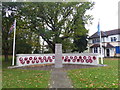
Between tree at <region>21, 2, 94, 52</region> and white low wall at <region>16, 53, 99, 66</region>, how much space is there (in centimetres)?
271

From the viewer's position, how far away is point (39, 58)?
16.0 m

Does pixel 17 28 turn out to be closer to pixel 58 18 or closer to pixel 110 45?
pixel 58 18

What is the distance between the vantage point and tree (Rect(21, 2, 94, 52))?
16000 millimetres

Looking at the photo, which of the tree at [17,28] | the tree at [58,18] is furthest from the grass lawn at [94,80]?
the tree at [17,28]

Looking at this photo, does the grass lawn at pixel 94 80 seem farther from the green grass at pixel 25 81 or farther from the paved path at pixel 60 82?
the green grass at pixel 25 81

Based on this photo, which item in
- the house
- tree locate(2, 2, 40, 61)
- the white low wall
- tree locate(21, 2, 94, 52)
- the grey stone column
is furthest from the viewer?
the house

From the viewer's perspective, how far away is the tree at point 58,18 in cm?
1600

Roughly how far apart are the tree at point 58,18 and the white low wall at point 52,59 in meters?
2.71

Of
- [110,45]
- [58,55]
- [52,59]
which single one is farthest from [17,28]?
[110,45]

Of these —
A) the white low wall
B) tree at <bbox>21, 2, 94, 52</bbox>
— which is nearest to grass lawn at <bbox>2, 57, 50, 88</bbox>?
the white low wall

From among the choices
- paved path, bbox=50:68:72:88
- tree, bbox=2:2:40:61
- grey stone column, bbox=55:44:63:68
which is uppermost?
tree, bbox=2:2:40:61

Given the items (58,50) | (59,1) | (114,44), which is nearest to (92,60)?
(58,50)

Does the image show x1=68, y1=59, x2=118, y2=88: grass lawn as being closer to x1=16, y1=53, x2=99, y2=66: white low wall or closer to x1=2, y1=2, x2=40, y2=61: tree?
x1=16, y1=53, x2=99, y2=66: white low wall

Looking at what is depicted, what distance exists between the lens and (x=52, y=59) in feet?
56.4
